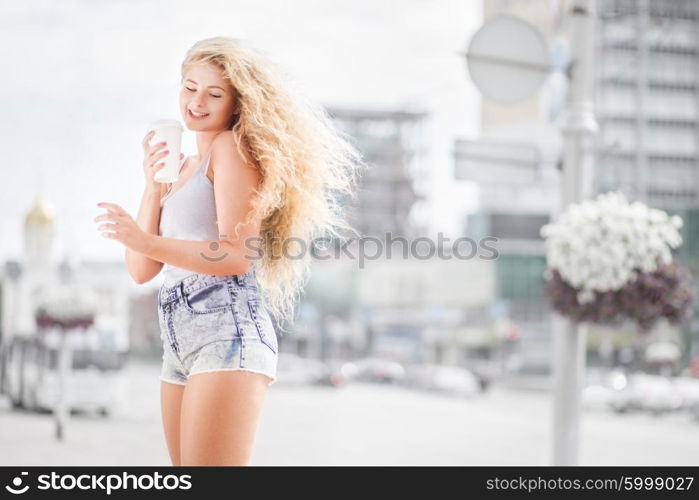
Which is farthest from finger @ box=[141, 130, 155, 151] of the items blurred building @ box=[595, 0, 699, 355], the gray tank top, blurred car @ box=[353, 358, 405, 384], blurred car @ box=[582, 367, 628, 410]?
blurred building @ box=[595, 0, 699, 355]

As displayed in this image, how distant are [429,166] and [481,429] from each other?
61.6m

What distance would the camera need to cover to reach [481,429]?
57.8ft

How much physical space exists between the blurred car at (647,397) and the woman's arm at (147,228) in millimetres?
23808

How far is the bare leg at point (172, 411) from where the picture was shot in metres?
2.37

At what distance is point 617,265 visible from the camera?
5254mm

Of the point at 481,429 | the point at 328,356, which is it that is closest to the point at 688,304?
the point at 481,429

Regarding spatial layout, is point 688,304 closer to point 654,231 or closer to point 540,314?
point 654,231

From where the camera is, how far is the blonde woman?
2.21m

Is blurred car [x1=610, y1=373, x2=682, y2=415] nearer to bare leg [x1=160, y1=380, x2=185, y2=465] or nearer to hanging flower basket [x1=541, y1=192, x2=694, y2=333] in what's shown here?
hanging flower basket [x1=541, y1=192, x2=694, y2=333]

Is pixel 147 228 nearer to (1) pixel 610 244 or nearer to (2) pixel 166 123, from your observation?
→ (2) pixel 166 123

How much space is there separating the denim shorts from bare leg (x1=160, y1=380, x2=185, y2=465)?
0.17ft

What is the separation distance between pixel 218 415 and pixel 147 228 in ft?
1.56

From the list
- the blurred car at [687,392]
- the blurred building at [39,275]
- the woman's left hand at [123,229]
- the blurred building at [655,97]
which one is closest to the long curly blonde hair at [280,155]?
the woman's left hand at [123,229]
